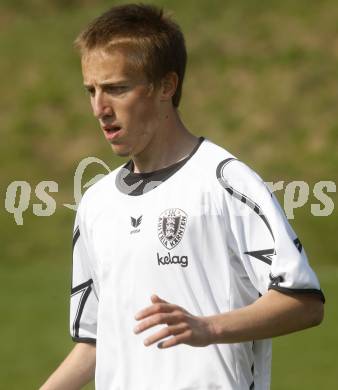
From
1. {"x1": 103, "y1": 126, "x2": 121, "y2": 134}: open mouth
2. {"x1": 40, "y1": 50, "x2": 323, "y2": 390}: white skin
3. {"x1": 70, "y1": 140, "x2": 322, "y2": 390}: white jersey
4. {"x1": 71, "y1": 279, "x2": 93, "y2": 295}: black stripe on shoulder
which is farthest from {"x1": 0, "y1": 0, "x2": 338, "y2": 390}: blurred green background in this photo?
{"x1": 103, "y1": 126, "x2": 121, "y2": 134}: open mouth

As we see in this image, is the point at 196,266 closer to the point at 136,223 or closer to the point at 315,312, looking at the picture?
the point at 136,223

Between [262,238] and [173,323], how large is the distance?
0.66 metres

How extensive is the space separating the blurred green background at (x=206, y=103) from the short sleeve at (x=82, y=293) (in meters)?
13.4

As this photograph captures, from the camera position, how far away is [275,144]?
26359 millimetres

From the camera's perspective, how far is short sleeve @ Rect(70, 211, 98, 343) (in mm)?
6066

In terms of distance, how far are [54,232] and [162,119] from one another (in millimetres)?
18544

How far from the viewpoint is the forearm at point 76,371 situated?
596 centimetres

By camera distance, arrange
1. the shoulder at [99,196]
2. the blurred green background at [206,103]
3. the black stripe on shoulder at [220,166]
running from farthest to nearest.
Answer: the blurred green background at [206,103] → the shoulder at [99,196] → the black stripe on shoulder at [220,166]

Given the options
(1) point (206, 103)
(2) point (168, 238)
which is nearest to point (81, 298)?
(2) point (168, 238)

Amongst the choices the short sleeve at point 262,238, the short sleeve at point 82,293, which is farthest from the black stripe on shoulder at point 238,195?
the short sleeve at point 82,293

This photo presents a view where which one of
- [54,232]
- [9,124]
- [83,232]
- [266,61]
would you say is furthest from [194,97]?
[83,232]

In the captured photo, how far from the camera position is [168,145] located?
5805mm

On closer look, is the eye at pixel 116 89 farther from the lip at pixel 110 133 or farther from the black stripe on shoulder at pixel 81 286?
the black stripe on shoulder at pixel 81 286

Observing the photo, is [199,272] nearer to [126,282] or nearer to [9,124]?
[126,282]
